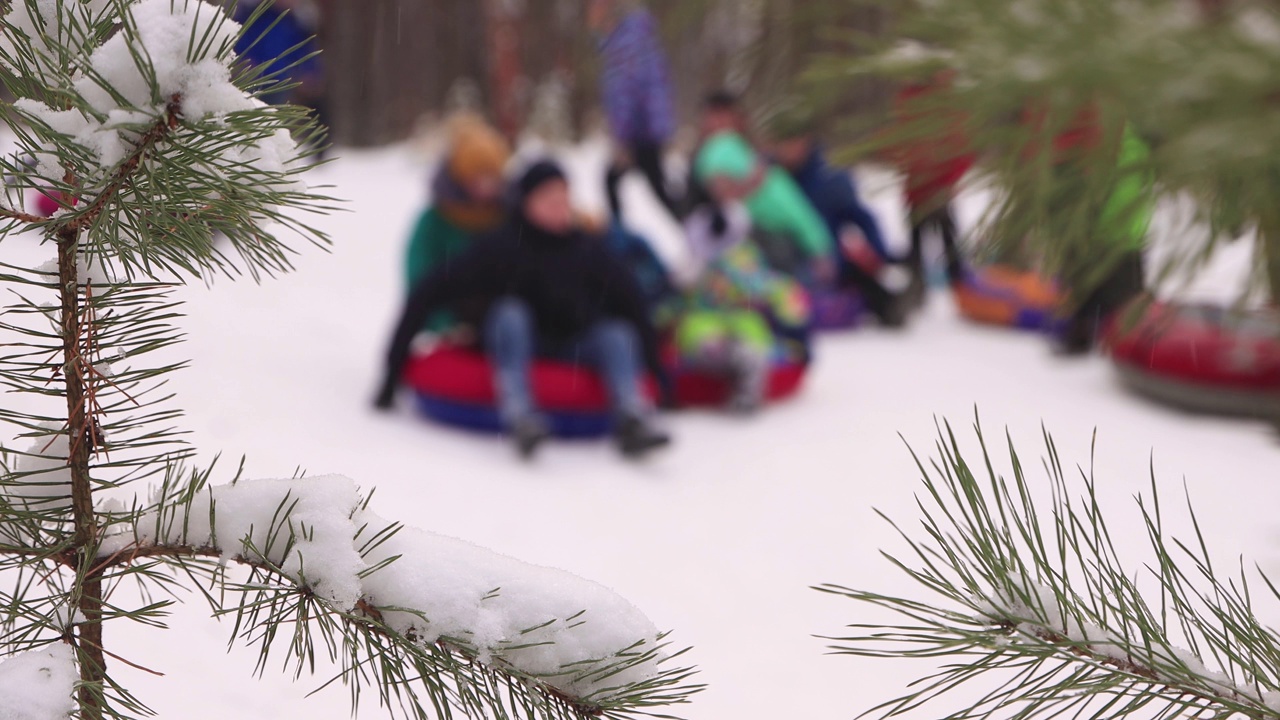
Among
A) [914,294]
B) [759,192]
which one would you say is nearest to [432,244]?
[759,192]

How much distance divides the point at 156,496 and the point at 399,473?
3.29ft

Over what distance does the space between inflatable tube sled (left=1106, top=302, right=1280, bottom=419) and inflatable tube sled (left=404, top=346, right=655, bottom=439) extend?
1.94 metres

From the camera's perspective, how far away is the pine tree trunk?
0.74 metres

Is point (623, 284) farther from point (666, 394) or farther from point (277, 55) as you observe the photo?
point (277, 55)

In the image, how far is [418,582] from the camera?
76 centimetres

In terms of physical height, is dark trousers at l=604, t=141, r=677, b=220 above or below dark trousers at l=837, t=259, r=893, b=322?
above

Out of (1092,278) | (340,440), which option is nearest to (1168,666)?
(1092,278)

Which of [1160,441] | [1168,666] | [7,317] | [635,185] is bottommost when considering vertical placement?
[1160,441]

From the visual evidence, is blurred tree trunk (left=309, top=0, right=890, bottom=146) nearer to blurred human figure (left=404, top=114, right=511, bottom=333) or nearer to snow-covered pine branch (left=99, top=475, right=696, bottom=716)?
blurred human figure (left=404, top=114, right=511, bottom=333)

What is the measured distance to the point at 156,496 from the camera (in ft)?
2.75

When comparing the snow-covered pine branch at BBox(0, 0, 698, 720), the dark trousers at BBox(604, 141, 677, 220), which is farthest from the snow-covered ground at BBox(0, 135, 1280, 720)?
the dark trousers at BBox(604, 141, 677, 220)

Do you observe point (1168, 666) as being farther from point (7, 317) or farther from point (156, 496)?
point (7, 317)

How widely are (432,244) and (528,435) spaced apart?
1242mm

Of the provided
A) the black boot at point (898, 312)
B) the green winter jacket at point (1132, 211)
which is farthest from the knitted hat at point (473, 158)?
the green winter jacket at point (1132, 211)
